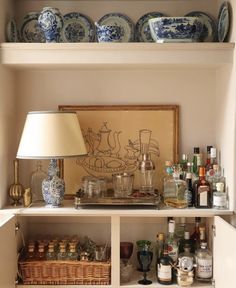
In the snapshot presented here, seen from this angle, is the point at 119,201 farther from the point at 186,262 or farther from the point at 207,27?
the point at 207,27

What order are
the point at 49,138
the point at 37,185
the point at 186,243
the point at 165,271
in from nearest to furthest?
the point at 49,138 < the point at 165,271 < the point at 186,243 < the point at 37,185

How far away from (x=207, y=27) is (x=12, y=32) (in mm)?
983

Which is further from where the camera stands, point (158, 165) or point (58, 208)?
point (158, 165)

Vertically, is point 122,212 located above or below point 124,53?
below

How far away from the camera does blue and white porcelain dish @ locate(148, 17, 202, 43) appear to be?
2.04 meters

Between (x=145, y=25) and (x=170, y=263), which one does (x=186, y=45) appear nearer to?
(x=145, y=25)

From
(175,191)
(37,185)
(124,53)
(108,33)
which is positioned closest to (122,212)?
(175,191)

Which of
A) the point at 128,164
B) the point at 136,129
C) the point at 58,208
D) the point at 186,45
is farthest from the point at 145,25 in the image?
the point at 58,208

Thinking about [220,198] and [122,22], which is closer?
[220,198]

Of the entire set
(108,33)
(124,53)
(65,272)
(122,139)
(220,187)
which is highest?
(108,33)

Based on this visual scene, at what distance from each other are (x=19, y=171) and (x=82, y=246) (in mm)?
518

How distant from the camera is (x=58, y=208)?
6.91 ft

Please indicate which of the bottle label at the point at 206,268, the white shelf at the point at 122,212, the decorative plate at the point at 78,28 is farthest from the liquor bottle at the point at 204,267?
the decorative plate at the point at 78,28

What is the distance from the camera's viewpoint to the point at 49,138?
200cm
